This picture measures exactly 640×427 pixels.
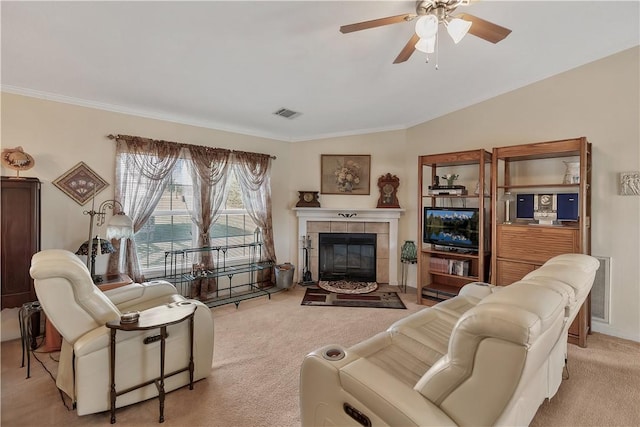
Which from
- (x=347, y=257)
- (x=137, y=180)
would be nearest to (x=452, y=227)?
(x=347, y=257)

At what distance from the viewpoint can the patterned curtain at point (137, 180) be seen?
349 centimetres

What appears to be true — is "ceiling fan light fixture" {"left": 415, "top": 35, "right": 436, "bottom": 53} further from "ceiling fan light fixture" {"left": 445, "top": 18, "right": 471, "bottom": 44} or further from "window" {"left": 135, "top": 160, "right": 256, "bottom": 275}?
"window" {"left": 135, "top": 160, "right": 256, "bottom": 275}

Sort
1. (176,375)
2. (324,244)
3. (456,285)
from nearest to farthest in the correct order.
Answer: (176,375), (456,285), (324,244)

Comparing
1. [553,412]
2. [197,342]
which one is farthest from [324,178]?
[553,412]

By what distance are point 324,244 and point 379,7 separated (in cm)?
357

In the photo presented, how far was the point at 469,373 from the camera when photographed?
106 cm

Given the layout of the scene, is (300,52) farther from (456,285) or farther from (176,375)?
(456,285)

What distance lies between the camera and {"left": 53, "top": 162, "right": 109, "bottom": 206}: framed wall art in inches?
125

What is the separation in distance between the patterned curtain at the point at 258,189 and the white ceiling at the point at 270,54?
2.63 feet

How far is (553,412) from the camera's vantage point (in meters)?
1.99

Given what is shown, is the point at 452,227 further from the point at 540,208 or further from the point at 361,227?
the point at 361,227

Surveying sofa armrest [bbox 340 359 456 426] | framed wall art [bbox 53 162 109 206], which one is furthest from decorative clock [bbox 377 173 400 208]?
framed wall art [bbox 53 162 109 206]

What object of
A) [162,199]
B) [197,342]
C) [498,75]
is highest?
[498,75]

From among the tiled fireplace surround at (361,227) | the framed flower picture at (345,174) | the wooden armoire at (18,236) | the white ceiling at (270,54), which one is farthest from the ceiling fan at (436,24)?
the wooden armoire at (18,236)
